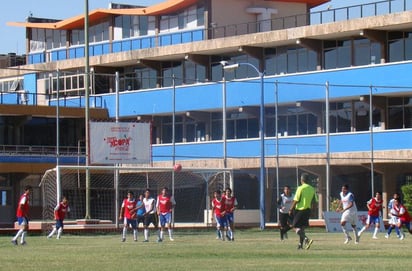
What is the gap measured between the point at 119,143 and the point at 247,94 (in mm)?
16118

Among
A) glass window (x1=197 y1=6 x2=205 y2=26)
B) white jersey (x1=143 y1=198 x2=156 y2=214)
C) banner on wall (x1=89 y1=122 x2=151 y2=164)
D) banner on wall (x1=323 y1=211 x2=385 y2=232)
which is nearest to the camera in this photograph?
white jersey (x1=143 y1=198 x2=156 y2=214)

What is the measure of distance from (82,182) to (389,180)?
53.3 feet

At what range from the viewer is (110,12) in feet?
258

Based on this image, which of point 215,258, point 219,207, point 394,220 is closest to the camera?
point 215,258

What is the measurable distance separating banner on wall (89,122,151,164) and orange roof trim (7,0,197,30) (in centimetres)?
2259

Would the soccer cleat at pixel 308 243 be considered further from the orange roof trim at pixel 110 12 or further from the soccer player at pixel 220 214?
the orange roof trim at pixel 110 12

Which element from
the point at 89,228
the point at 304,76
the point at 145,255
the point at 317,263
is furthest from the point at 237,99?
the point at 317,263

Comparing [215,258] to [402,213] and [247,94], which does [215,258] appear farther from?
[247,94]

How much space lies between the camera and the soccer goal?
178 feet

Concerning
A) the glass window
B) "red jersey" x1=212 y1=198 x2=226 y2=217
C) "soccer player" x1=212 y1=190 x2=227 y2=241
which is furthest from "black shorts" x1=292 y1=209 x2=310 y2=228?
the glass window

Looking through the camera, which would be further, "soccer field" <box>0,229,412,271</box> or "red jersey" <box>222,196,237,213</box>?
"red jersey" <box>222,196,237,213</box>

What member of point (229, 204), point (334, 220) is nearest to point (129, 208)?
point (229, 204)

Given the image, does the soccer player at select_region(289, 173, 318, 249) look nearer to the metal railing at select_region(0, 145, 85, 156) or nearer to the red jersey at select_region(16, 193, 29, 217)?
the red jersey at select_region(16, 193, 29, 217)

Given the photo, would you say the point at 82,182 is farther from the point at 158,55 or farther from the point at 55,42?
the point at 55,42
